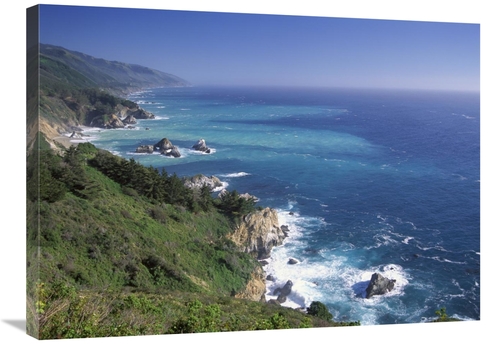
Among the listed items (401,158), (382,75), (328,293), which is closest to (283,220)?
(328,293)

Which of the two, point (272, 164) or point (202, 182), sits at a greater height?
point (272, 164)

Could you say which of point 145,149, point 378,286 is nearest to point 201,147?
point 145,149

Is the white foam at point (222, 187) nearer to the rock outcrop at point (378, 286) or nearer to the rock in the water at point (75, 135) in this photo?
the rock in the water at point (75, 135)

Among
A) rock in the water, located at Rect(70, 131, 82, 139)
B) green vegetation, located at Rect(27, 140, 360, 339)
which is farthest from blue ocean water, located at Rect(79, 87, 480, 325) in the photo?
green vegetation, located at Rect(27, 140, 360, 339)

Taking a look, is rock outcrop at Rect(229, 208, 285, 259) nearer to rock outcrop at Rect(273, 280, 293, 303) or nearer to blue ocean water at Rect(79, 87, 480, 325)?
blue ocean water at Rect(79, 87, 480, 325)

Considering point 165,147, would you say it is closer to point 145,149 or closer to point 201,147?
point 145,149
